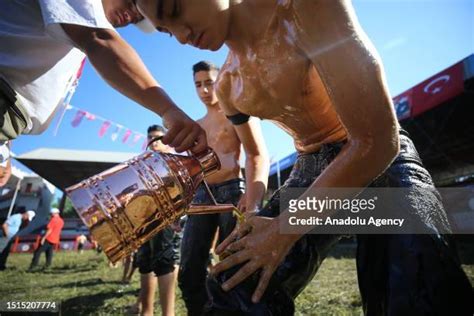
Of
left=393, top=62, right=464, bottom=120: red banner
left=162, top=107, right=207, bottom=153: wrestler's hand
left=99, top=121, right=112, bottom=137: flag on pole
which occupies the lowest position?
left=99, top=121, right=112, bottom=137: flag on pole

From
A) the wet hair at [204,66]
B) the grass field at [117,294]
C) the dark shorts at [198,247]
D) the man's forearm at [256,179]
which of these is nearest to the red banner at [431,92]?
the grass field at [117,294]

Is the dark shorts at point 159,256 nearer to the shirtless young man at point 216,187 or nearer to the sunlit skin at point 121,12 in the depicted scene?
the shirtless young man at point 216,187

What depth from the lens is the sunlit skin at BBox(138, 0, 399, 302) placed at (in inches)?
36.5

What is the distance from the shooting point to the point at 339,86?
929 millimetres

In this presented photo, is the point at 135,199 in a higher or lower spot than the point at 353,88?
lower

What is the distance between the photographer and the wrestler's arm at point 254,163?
6.97ft

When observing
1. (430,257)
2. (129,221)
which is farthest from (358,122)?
(129,221)

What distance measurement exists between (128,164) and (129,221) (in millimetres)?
232

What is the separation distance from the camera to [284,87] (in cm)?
131

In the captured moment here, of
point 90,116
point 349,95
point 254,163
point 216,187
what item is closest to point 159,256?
point 216,187

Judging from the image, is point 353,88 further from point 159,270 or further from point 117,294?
point 117,294

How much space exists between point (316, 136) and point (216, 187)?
67.1 inches

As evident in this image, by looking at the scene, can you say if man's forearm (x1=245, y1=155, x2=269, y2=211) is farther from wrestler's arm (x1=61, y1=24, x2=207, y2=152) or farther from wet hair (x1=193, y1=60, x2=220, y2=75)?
wet hair (x1=193, y1=60, x2=220, y2=75)

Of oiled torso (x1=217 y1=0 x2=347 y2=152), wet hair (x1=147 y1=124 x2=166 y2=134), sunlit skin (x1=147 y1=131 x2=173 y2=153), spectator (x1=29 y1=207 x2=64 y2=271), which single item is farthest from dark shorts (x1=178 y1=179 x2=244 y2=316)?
spectator (x1=29 y1=207 x2=64 y2=271)
